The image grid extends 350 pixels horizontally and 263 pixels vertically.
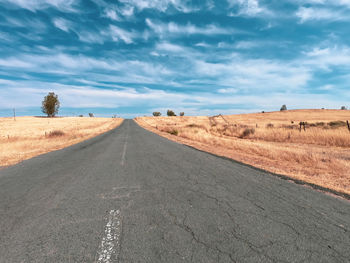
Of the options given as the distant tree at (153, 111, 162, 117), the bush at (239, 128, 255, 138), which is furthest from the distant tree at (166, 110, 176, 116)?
the bush at (239, 128, 255, 138)

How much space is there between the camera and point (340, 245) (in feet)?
8.45

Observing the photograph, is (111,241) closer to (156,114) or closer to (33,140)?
(33,140)

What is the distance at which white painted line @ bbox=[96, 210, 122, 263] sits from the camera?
89.1 inches

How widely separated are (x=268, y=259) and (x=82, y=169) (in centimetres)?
649

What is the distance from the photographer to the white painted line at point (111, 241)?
2.26 metres

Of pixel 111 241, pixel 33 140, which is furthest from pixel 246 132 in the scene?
pixel 33 140

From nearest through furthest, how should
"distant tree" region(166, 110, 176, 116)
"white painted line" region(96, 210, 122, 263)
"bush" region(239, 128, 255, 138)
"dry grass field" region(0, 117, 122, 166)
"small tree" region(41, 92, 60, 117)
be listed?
"white painted line" region(96, 210, 122, 263) < "dry grass field" region(0, 117, 122, 166) < "bush" region(239, 128, 255, 138) < "small tree" region(41, 92, 60, 117) < "distant tree" region(166, 110, 176, 116)

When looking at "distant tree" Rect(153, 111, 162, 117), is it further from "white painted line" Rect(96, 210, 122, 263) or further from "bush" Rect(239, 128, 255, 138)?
"white painted line" Rect(96, 210, 122, 263)

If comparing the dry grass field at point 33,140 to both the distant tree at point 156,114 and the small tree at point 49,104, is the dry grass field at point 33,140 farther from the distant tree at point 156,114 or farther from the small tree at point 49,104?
the distant tree at point 156,114

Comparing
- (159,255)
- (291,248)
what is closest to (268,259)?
(291,248)

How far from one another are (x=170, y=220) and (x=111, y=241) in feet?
3.42

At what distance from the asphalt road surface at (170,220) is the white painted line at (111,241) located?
1cm

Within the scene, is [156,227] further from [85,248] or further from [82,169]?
[82,169]

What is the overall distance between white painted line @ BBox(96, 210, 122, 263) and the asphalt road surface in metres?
0.01
